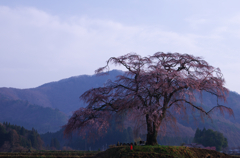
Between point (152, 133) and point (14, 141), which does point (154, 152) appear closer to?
point (152, 133)

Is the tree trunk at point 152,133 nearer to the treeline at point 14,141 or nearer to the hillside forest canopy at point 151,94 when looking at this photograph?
the hillside forest canopy at point 151,94

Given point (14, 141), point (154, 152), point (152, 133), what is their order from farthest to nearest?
1. point (14, 141)
2. point (152, 133)
3. point (154, 152)

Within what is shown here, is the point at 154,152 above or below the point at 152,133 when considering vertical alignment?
below

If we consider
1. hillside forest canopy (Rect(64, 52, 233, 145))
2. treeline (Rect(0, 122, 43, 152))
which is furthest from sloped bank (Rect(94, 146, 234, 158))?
treeline (Rect(0, 122, 43, 152))

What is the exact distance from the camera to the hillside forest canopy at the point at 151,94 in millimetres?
20703

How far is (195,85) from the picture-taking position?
20.6 m

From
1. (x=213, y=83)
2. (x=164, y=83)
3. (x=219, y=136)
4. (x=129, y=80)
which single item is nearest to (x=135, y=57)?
(x=129, y=80)

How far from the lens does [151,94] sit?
20781 mm

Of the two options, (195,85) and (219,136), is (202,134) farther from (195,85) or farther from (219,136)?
(195,85)

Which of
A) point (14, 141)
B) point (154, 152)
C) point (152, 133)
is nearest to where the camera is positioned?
point (154, 152)

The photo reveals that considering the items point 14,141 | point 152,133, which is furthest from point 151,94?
point 14,141

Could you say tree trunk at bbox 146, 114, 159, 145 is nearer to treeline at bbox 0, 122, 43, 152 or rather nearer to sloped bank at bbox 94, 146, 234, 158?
sloped bank at bbox 94, 146, 234, 158

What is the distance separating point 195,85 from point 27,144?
104518 millimetres

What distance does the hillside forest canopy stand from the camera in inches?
815
